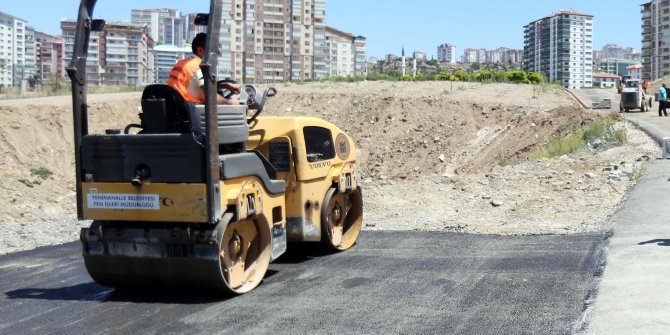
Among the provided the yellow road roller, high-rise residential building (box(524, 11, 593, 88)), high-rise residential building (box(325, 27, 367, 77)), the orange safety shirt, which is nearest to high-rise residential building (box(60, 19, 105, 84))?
the yellow road roller

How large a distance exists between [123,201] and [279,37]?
360 feet

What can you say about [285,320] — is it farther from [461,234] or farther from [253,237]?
[461,234]

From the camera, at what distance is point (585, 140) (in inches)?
740

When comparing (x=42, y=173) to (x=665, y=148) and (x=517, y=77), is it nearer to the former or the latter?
(x=665, y=148)

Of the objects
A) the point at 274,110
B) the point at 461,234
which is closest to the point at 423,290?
the point at 461,234

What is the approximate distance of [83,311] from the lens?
271 inches

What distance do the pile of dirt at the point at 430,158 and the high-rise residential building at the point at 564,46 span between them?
115873 mm

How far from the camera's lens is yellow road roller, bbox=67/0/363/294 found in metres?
6.90

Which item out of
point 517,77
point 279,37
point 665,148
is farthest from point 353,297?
point 279,37

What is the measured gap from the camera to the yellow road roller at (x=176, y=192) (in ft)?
22.6

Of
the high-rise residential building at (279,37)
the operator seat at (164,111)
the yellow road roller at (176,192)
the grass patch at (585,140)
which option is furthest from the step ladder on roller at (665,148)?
the high-rise residential building at (279,37)

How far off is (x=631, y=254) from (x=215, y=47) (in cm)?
508

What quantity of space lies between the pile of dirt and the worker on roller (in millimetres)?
5266

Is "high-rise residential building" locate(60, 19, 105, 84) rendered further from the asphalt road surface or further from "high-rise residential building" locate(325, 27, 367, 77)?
"high-rise residential building" locate(325, 27, 367, 77)
